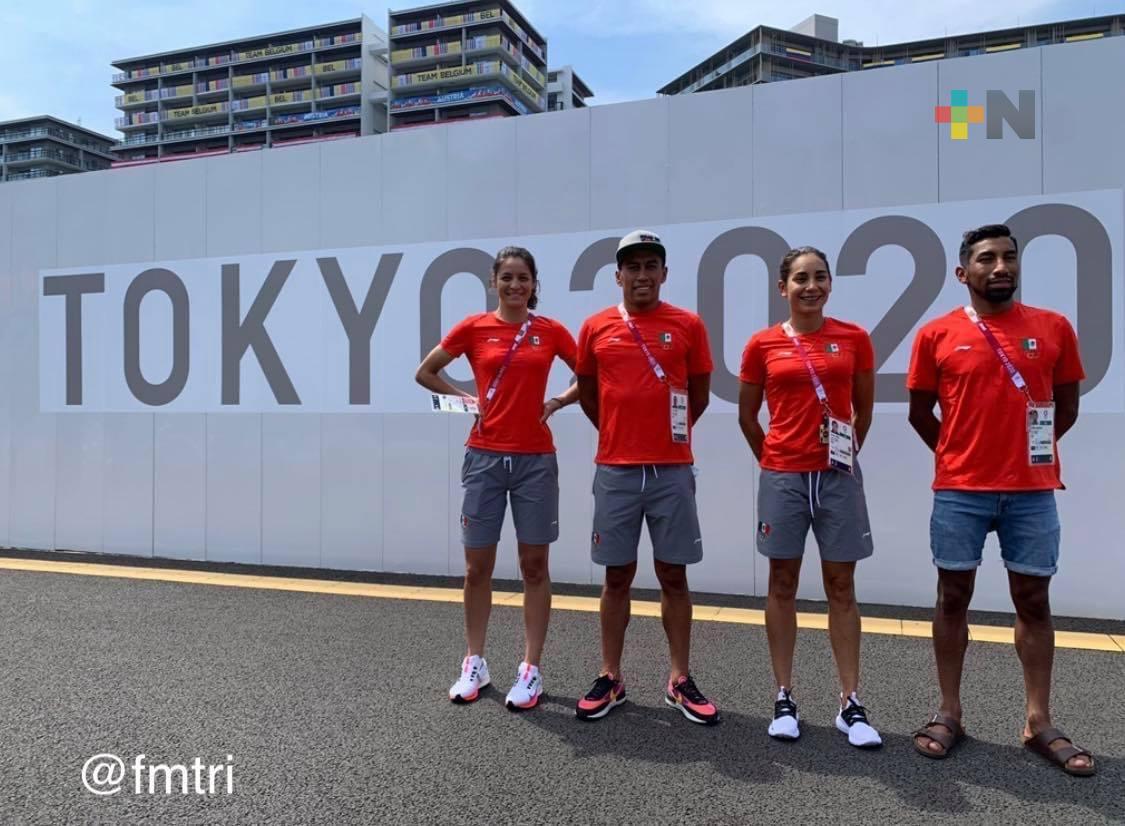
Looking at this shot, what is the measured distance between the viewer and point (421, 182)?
5137 millimetres

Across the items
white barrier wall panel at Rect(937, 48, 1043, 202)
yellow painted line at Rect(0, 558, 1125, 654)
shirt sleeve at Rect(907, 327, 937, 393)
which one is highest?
white barrier wall panel at Rect(937, 48, 1043, 202)

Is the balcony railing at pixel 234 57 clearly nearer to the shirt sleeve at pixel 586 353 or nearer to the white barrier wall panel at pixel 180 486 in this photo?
the white barrier wall panel at pixel 180 486

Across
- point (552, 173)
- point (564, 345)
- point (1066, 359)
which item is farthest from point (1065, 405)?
point (552, 173)

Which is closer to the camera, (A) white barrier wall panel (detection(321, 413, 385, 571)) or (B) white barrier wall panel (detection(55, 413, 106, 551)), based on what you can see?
(A) white barrier wall panel (detection(321, 413, 385, 571))

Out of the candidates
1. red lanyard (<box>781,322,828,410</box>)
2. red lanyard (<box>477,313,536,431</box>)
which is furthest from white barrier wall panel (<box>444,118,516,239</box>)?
red lanyard (<box>781,322,828,410</box>)

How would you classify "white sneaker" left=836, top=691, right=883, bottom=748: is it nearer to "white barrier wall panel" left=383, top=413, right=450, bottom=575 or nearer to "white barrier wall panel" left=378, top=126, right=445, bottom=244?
"white barrier wall panel" left=383, top=413, right=450, bottom=575

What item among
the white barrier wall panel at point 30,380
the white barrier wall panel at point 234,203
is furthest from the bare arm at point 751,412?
the white barrier wall panel at point 30,380

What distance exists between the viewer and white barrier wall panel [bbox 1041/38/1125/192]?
397 centimetres

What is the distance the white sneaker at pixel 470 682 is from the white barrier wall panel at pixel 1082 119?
3.86m

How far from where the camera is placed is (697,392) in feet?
9.85

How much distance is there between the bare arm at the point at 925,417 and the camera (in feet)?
8.86

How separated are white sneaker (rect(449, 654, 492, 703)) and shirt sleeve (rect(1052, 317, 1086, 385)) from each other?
2372 millimetres

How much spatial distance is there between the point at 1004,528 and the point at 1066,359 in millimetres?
608

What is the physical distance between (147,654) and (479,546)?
1.79m
